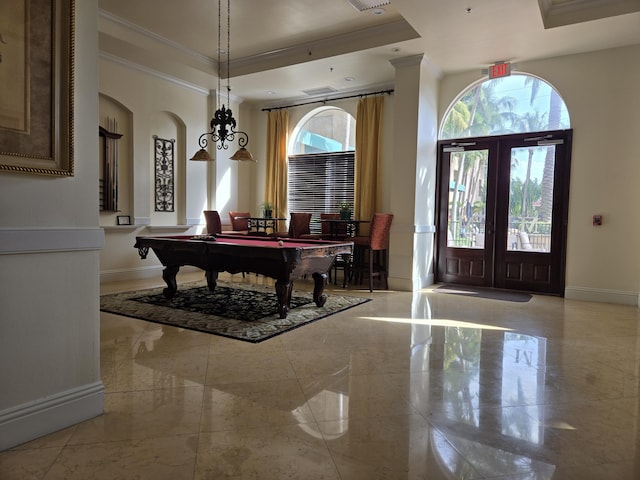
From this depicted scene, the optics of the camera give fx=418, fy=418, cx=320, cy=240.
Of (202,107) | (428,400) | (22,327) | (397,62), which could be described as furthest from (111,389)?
(202,107)

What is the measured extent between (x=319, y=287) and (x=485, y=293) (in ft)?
9.60

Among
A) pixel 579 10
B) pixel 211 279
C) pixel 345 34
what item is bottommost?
pixel 211 279

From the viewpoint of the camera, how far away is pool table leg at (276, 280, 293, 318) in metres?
4.31

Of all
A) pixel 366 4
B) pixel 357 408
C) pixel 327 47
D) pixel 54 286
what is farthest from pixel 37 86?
pixel 327 47

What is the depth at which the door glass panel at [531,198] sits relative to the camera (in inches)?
250

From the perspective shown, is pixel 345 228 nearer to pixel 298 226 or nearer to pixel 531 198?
pixel 298 226

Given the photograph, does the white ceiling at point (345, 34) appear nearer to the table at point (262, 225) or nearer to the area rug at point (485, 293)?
the table at point (262, 225)

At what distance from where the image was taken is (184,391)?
8.54ft

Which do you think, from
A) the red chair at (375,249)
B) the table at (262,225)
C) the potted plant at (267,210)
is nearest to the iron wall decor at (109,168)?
the table at (262,225)

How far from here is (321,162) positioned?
842 cm

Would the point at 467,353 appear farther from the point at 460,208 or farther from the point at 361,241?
the point at 460,208

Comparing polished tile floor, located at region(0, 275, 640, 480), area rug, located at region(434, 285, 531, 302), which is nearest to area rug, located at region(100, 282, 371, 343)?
polished tile floor, located at region(0, 275, 640, 480)

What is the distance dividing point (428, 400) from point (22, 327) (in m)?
2.22

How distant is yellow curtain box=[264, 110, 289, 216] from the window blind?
148mm
